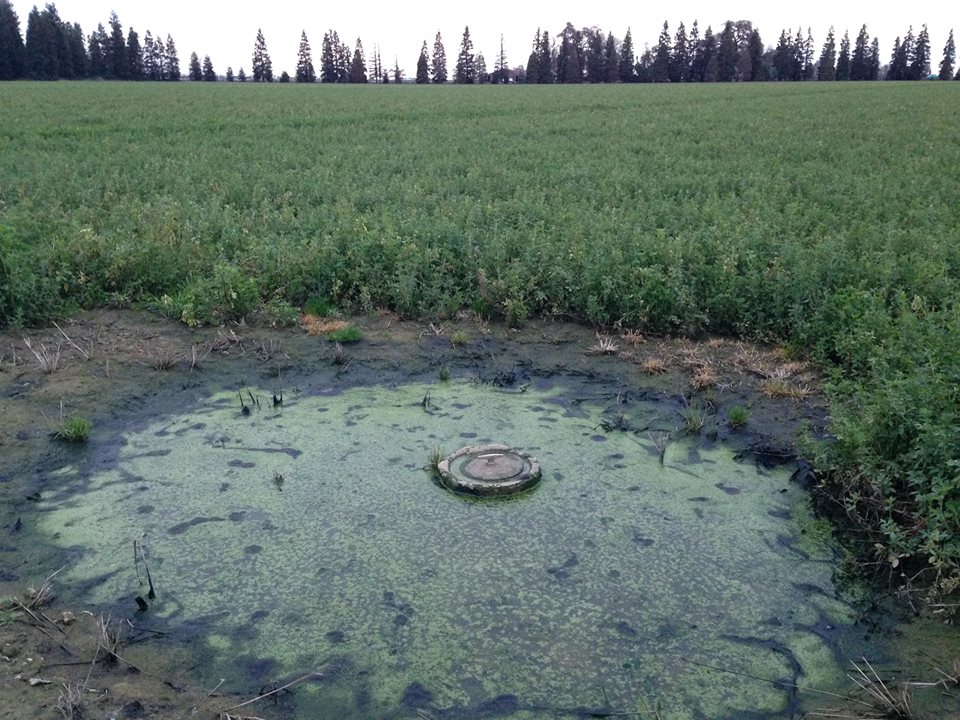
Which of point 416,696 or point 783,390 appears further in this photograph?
point 783,390

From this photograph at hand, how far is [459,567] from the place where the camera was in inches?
174

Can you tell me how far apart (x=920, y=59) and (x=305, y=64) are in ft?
230

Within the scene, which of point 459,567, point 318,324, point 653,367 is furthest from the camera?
point 318,324

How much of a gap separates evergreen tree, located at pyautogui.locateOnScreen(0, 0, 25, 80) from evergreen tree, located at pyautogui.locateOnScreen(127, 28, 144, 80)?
1139cm

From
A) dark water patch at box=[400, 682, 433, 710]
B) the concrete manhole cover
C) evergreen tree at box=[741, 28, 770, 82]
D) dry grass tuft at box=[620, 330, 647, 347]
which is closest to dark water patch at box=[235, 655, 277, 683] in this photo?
dark water patch at box=[400, 682, 433, 710]

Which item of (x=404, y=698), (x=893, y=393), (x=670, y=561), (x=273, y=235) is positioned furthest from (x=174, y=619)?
(x=273, y=235)

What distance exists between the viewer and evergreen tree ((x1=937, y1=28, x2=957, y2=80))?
299 feet

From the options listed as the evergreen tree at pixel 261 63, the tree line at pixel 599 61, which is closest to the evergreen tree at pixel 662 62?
the tree line at pixel 599 61

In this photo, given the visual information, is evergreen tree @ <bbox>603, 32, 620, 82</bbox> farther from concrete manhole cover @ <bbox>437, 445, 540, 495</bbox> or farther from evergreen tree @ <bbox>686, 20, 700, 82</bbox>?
concrete manhole cover @ <bbox>437, 445, 540, 495</bbox>

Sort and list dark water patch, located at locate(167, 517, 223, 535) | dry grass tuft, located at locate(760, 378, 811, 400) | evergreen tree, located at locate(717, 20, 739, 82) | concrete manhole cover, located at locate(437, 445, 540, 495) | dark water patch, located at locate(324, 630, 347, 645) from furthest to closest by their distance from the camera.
Result: evergreen tree, located at locate(717, 20, 739, 82)
dry grass tuft, located at locate(760, 378, 811, 400)
concrete manhole cover, located at locate(437, 445, 540, 495)
dark water patch, located at locate(167, 517, 223, 535)
dark water patch, located at locate(324, 630, 347, 645)

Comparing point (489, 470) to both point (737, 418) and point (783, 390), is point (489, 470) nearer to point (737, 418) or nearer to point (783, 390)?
point (737, 418)

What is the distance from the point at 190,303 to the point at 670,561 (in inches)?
231

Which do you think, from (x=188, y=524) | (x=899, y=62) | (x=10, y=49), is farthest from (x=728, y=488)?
(x=899, y=62)

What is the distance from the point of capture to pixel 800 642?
3918 mm
